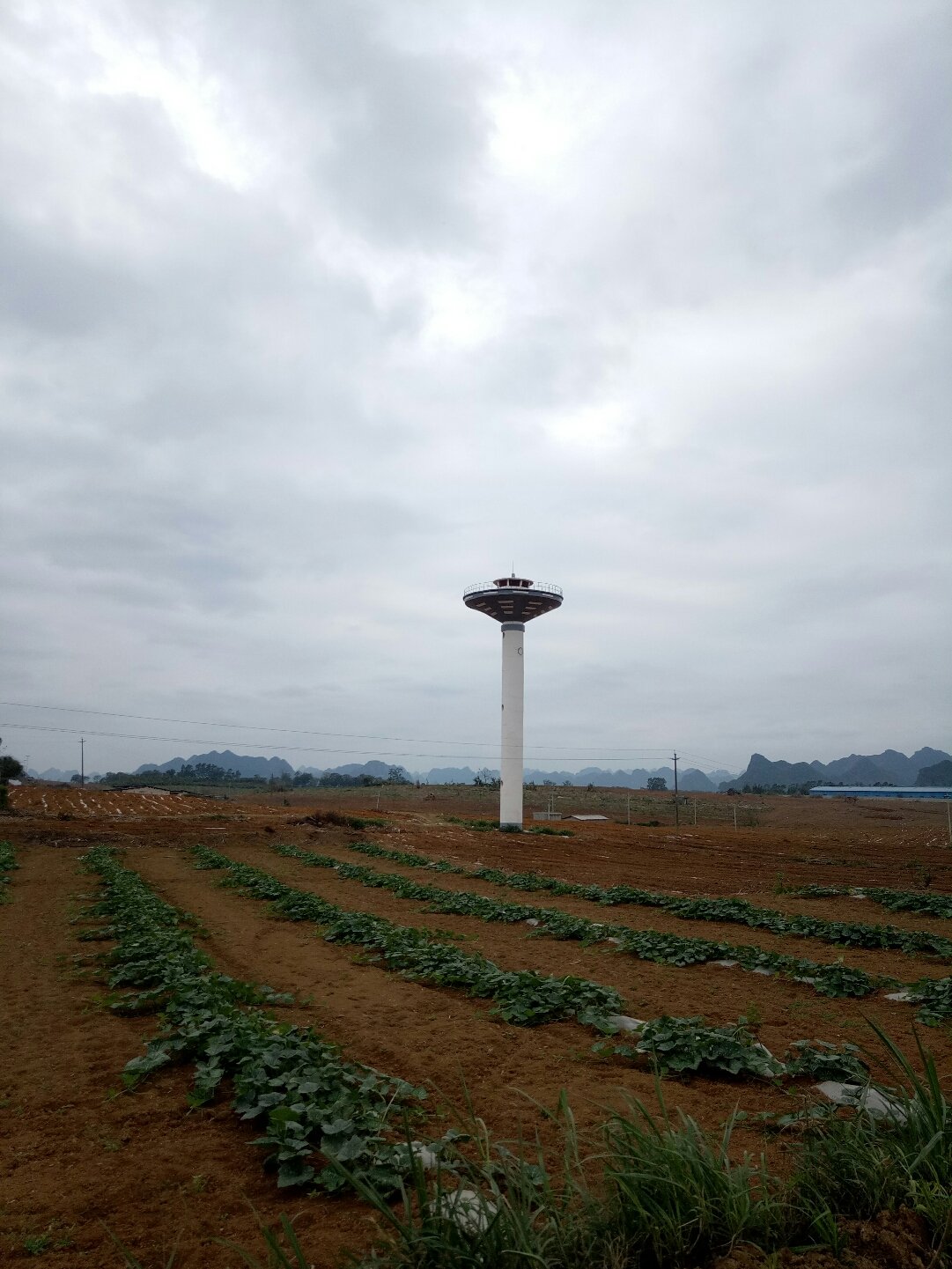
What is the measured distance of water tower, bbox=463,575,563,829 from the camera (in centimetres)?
4128

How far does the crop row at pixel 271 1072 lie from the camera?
4426 millimetres

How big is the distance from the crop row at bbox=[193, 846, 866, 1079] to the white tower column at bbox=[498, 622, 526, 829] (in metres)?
28.1

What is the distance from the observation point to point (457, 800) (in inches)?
2992

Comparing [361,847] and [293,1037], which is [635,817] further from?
[293,1037]

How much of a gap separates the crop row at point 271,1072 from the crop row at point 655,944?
548 cm

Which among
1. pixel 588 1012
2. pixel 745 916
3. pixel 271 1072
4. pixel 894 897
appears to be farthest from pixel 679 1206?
pixel 894 897

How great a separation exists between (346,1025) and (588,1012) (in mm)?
2515

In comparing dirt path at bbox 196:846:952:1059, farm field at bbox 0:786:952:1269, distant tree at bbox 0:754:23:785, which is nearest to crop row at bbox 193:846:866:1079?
farm field at bbox 0:786:952:1269

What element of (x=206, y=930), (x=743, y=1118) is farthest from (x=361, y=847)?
(x=743, y=1118)

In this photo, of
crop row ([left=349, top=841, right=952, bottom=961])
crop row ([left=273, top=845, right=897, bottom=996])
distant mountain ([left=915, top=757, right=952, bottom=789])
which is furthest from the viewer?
distant mountain ([left=915, top=757, right=952, bottom=789])

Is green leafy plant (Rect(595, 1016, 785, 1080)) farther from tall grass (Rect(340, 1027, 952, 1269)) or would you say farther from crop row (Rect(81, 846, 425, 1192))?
tall grass (Rect(340, 1027, 952, 1269))

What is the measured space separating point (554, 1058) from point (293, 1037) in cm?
236

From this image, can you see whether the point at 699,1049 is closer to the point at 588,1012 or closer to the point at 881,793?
the point at 588,1012

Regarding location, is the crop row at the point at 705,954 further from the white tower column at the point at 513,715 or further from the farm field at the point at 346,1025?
the white tower column at the point at 513,715
